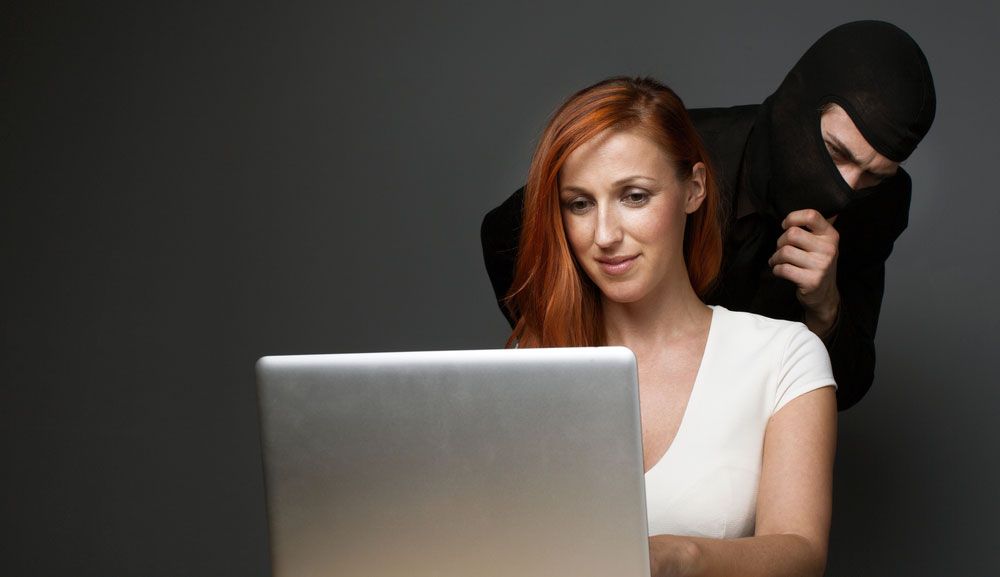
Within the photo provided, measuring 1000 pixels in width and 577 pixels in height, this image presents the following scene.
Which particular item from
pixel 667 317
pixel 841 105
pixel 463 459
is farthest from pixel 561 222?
pixel 463 459

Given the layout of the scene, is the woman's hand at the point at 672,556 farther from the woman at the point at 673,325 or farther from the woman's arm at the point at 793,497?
the woman at the point at 673,325

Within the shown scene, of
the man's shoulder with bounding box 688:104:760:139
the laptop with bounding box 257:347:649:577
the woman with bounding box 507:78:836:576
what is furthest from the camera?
the man's shoulder with bounding box 688:104:760:139

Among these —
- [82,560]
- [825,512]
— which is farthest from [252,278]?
[825,512]

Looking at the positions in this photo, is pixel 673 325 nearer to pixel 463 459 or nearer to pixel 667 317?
pixel 667 317

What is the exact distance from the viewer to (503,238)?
8.55 ft

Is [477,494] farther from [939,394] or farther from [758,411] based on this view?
[939,394]

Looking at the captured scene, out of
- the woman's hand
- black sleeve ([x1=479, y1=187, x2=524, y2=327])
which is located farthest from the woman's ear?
the woman's hand

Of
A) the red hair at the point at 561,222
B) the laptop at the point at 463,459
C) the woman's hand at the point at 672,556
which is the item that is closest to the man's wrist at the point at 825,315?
the red hair at the point at 561,222

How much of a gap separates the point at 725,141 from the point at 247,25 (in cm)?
167

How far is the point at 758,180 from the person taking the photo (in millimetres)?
2344

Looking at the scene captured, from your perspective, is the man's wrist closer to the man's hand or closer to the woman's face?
the man's hand

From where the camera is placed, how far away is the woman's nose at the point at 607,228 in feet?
6.27

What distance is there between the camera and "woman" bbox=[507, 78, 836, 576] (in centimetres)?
175

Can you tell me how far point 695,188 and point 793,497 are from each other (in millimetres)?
604
